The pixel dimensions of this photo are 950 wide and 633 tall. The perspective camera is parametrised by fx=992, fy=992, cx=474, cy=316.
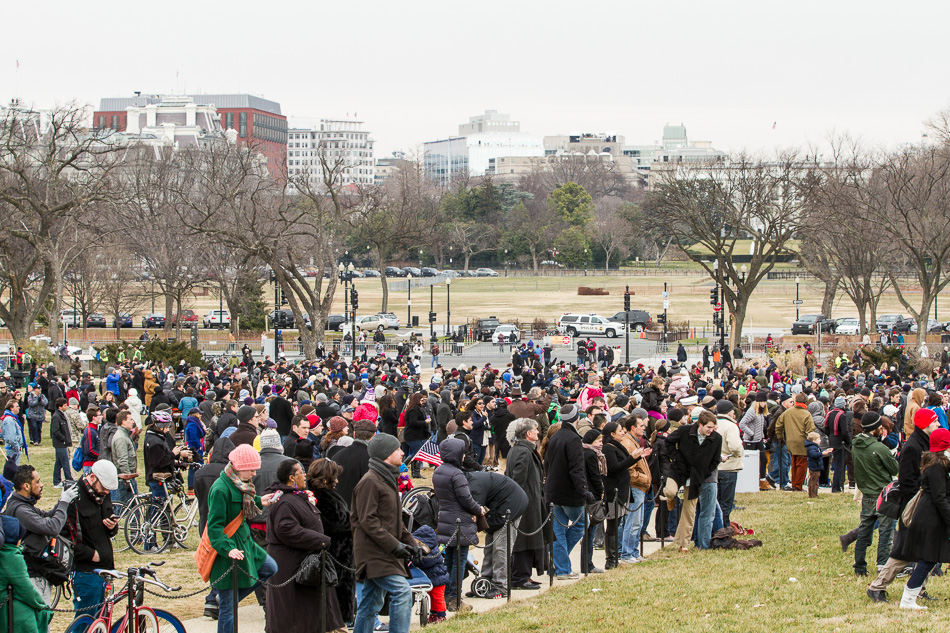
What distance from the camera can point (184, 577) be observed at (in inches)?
422

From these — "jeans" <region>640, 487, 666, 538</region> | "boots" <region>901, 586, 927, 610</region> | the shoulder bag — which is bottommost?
"jeans" <region>640, 487, 666, 538</region>

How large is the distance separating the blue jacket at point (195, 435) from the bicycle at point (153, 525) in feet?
8.68

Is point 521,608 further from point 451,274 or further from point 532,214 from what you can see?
point 532,214

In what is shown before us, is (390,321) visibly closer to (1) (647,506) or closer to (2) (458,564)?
(1) (647,506)

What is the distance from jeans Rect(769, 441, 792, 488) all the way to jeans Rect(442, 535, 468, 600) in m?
8.20

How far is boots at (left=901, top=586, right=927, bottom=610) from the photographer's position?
8.36 m

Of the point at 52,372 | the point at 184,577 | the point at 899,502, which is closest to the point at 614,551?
the point at 899,502

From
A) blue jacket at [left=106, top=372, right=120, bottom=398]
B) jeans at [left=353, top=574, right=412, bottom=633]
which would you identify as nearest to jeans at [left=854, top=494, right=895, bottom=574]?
jeans at [left=353, top=574, right=412, bottom=633]

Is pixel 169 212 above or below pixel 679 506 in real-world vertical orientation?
above

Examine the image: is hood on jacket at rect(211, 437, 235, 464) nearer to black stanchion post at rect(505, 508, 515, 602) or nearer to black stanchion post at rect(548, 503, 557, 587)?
black stanchion post at rect(505, 508, 515, 602)

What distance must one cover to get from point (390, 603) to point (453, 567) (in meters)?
2.13

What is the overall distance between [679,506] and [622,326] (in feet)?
160

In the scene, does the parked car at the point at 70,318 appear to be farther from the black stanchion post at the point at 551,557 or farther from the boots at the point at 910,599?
the boots at the point at 910,599

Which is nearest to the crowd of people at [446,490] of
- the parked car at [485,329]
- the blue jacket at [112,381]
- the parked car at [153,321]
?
the blue jacket at [112,381]
